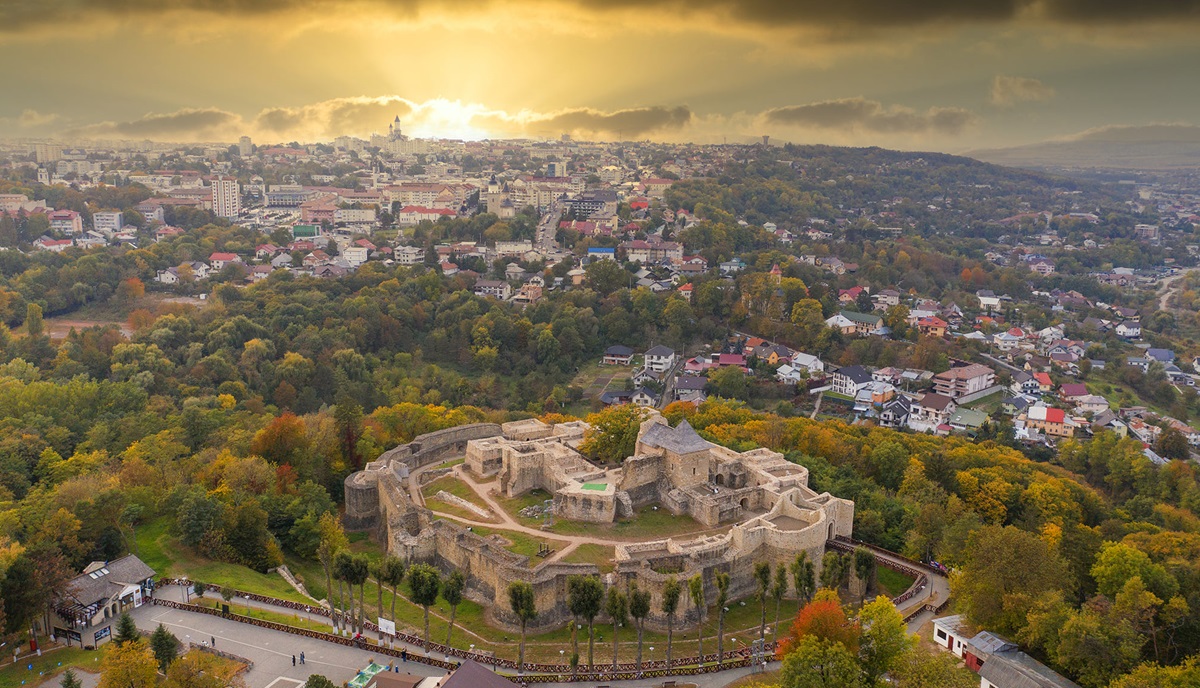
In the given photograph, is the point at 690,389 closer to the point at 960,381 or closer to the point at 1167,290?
the point at 960,381

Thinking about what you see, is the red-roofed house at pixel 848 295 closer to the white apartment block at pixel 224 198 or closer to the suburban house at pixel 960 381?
the suburban house at pixel 960 381

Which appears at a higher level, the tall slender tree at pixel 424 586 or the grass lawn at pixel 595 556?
the tall slender tree at pixel 424 586

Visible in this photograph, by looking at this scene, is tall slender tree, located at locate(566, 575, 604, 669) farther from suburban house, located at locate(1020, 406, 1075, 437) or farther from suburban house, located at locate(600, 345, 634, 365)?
suburban house, located at locate(1020, 406, 1075, 437)

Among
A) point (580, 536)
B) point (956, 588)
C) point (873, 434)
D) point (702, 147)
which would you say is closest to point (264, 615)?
point (580, 536)

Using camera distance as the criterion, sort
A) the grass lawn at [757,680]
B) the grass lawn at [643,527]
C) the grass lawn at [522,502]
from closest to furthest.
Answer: the grass lawn at [757,680] < the grass lawn at [643,527] < the grass lawn at [522,502]

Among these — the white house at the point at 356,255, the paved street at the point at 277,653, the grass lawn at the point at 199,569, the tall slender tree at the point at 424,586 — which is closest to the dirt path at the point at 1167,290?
the white house at the point at 356,255
